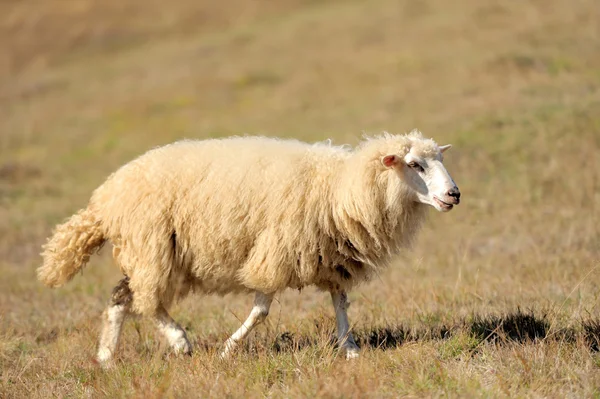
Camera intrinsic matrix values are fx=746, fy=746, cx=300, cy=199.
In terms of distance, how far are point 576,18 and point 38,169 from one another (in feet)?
48.6

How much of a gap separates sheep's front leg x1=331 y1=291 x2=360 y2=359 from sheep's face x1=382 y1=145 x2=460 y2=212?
976 mm

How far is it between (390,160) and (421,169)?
239 millimetres

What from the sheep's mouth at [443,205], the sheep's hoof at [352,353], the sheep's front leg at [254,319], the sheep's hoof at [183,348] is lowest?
the sheep's hoof at [352,353]

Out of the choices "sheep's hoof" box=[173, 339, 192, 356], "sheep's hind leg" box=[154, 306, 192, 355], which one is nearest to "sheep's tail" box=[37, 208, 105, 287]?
"sheep's hind leg" box=[154, 306, 192, 355]

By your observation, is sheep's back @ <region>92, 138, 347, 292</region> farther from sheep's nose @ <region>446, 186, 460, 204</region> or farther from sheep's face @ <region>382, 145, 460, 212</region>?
sheep's nose @ <region>446, 186, 460, 204</region>

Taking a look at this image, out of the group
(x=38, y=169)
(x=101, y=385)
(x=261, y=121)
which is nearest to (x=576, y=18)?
(x=261, y=121)

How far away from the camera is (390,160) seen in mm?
5484

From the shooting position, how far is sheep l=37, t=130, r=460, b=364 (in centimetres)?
554

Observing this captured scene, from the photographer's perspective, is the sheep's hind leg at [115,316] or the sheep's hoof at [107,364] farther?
the sheep's hind leg at [115,316]

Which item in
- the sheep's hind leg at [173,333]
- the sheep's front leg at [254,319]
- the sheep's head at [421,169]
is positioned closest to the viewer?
the sheep's head at [421,169]

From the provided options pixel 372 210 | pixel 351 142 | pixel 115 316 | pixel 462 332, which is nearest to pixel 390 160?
pixel 372 210

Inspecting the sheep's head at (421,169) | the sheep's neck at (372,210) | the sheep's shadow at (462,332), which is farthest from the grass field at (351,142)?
the sheep's head at (421,169)

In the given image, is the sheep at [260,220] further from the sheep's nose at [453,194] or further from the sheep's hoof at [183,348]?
the sheep's nose at [453,194]

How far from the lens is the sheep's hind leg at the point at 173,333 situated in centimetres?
574
